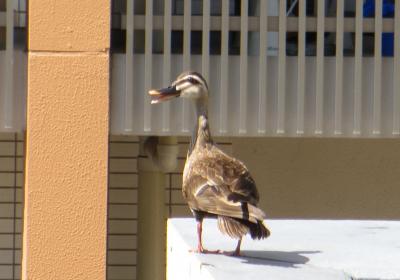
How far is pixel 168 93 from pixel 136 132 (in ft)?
5.64

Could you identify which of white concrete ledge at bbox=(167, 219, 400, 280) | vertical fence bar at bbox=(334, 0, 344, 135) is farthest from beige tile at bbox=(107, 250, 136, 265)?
white concrete ledge at bbox=(167, 219, 400, 280)

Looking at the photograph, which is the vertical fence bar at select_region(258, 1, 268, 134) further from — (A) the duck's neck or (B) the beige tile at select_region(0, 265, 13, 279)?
(B) the beige tile at select_region(0, 265, 13, 279)

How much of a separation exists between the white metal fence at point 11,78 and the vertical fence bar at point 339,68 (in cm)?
198

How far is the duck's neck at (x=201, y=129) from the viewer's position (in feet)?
20.7

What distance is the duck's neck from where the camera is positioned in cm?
632

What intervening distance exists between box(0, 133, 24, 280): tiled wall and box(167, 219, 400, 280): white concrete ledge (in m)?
3.41

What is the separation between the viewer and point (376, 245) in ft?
18.1

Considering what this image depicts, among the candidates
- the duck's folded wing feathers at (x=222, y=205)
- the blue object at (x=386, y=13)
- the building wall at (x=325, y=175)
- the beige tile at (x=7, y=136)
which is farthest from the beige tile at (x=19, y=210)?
the duck's folded wing feathers at (x=222, y=205)

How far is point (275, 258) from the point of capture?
511cm

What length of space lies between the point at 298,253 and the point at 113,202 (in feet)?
15.6

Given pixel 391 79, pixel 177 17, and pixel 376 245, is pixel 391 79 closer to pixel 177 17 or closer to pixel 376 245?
pixel 177 17

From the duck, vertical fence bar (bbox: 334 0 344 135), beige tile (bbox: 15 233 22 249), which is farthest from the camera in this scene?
beige tile (bbox: 15 233 22 249)

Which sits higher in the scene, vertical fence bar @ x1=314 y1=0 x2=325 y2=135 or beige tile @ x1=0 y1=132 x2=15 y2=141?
vertical fence bar @ x1=314 y1=0 x2=325 y2=135

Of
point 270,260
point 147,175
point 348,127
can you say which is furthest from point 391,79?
point 270,260
